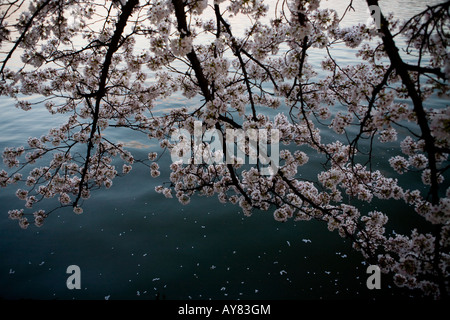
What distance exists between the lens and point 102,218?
305 inches

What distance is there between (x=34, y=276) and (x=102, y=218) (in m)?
2.19

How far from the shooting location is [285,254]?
639 cm

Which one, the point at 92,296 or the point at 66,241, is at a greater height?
the point at 66,241

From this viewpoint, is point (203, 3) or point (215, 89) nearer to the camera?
point (203, 3)

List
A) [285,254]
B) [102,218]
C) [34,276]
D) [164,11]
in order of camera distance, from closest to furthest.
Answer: [164,11] → [34,276] → [285,254] → [102,218]
